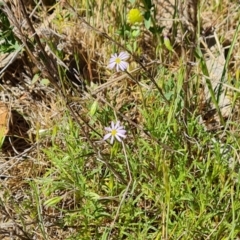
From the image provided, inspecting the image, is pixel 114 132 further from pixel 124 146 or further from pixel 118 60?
pixel 118 60

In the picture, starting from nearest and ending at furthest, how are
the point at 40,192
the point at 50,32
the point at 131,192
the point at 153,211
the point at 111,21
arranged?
the point at 131,192 → the point at 153,211 → the point at 40,192 → the point at 50,32 → the point at 111,21

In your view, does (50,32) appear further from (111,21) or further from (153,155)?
(153,155)

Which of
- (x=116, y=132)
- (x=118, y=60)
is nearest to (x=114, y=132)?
(x=116, y=132)

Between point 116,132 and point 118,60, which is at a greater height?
point 118,60

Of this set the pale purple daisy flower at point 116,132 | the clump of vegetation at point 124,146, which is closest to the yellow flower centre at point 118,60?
the clump of vegetation at point 124,146

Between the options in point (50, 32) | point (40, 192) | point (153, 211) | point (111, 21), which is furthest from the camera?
point (111, 21)

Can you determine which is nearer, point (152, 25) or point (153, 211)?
point (153, 211)

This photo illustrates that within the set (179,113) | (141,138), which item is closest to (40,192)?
(141,138)

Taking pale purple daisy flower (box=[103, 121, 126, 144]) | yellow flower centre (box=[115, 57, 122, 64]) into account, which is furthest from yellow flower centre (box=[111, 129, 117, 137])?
yellow flower centre (box=[115, 57, 122, 64])
